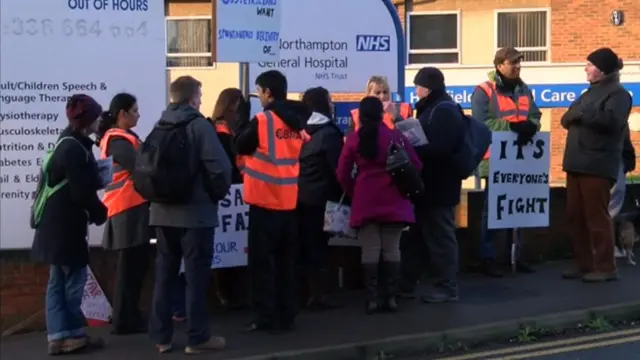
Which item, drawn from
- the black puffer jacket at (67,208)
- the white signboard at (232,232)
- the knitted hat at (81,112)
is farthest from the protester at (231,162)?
the black puffer jacket at (67,208)

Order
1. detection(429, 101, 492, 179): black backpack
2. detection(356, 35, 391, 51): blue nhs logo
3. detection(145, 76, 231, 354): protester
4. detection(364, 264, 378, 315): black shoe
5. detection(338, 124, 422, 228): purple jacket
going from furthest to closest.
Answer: detection(356, 35, 391, 51): blue nhs logo → detection(429, 101, 492, 179): black backpack → detection(364, 264, 378, 315): black shoe → detection(338, 124, 422, 228): purple jacket → detection(145, 76, 231, 354): protester

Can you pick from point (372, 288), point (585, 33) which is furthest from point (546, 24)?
point (372, 288)

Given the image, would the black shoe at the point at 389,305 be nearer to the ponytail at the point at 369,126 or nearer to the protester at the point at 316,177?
the protester at the point at 316,177

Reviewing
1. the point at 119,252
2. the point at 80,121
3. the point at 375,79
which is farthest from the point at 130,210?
the point at 375,79

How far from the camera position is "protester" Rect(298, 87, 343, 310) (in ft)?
27.1

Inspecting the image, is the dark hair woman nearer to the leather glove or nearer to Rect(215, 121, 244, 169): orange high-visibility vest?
Rect(215, 121, 244, 169): orange high-visibility vest

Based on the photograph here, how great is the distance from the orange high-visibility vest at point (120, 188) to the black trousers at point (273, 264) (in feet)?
2.92

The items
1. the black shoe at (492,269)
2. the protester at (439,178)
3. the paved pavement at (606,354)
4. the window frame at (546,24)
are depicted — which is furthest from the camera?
the window frame at (546,24)

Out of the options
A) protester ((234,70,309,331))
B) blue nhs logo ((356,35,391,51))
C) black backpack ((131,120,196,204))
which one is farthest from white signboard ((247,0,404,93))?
black backpack ((131,120,196,204))

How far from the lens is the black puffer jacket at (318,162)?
8.27 meters

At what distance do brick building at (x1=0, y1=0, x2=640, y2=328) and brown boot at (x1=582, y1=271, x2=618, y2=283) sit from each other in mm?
9862

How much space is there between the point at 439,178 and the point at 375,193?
2.65ft

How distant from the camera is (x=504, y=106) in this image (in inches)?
385

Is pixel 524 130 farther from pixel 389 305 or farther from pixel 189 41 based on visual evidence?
Result: pixel 189 41
